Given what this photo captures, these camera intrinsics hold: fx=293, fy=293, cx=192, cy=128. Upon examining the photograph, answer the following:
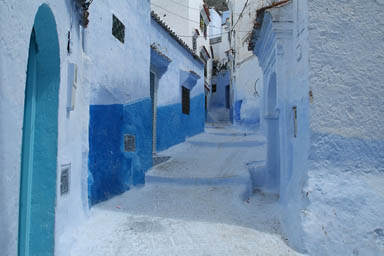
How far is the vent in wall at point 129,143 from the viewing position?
224 inches

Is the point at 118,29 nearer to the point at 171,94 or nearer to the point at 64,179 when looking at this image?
the point at 64,179

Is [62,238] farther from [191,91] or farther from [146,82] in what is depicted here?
[191,91]

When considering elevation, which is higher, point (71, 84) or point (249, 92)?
point (249, 92)

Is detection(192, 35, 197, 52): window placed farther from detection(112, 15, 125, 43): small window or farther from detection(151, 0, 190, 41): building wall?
detection(112, 15, 125, 43): small window

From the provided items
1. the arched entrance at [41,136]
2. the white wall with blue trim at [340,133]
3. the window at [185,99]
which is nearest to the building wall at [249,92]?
the window at [185,99]

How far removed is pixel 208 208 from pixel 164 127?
17.3 ft

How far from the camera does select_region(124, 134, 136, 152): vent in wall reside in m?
5.68

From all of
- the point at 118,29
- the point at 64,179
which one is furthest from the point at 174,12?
the point at 64,179

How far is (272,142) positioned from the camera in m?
6.30

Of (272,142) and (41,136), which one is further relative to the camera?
(272,142)

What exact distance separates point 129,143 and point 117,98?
97 centimetres

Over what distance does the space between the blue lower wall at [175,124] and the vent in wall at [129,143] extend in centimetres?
347

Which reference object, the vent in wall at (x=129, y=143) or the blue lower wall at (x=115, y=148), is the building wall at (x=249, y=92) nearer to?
the blue lower wall at (x=115, y=148)

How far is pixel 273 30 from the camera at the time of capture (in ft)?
14.6
